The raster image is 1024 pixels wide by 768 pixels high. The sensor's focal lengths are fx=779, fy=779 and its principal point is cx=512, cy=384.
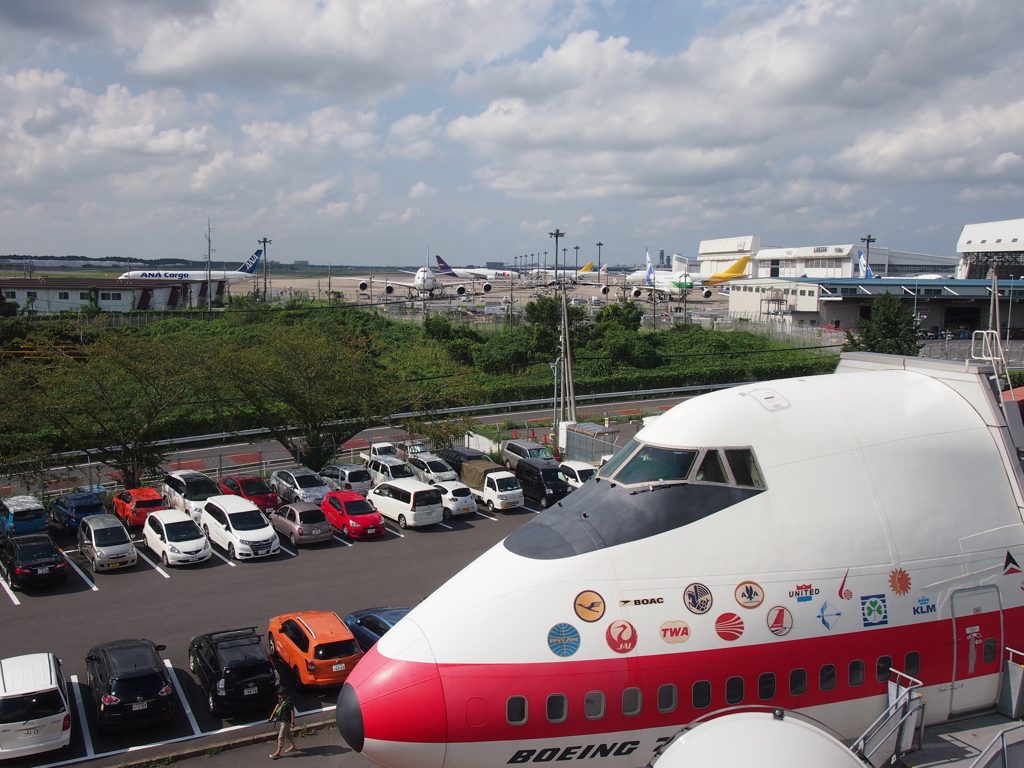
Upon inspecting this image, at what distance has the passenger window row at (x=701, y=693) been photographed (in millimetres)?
8289

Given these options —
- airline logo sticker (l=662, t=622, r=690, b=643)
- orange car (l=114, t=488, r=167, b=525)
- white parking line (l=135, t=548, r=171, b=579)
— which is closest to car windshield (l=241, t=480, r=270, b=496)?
orange car (l=114, t=488, r=167, b=525)

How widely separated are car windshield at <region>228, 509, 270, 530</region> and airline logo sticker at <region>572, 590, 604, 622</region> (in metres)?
22.0

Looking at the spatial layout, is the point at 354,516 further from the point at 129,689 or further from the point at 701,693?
the point at 701,693

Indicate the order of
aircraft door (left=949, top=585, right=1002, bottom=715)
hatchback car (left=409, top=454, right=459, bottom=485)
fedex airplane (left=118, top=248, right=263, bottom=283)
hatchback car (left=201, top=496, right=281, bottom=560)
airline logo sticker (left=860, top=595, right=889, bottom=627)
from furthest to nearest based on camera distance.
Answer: fedex airplane (left=118, top=248, right=263, bottom=283) < hatchback car (left=409, top=454, right=459, bottom=485) < hatchback car (left=201, top=496, right=281, bottom=560) < aircraft door (left=949, top=585, right=1002, bottom=715) < airline logo sticker (left=860, top=595, right=889, bottom=627)

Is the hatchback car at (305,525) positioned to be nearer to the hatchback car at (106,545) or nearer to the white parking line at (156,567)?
the white parking line at (156,567)

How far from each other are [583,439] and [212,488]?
18.5 metres

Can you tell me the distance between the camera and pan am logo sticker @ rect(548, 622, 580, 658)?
8.40m

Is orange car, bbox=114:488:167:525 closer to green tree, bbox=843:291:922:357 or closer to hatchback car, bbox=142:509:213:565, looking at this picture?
hatchback car, bbox=142:509:213:565

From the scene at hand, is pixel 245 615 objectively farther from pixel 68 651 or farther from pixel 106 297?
pixel 106 297

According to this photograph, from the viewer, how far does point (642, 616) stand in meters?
8.65

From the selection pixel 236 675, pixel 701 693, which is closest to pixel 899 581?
pixel 701 693

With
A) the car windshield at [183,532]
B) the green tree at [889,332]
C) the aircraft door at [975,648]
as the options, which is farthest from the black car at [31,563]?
the green tree at [889,332]

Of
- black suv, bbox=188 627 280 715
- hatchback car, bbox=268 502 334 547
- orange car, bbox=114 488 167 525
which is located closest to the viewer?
black suv, bbox=188 627 280 715

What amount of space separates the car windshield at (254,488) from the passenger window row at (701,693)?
2779 cm
